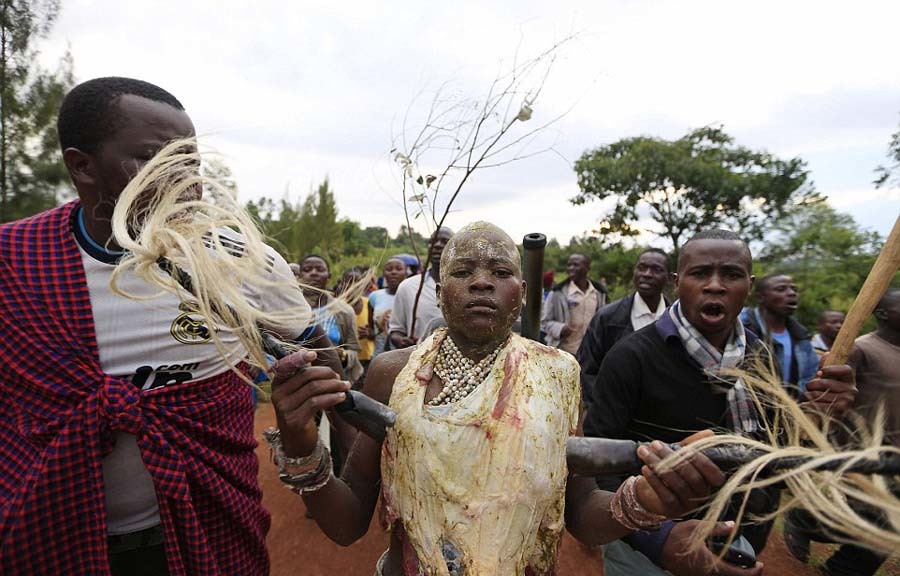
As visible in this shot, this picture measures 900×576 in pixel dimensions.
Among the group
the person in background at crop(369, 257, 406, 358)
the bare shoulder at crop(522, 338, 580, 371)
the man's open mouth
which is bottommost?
the person in background at crop(369, 257, 406, 358)

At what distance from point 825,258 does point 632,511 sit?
23.7 ft

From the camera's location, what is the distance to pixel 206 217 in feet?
4.18

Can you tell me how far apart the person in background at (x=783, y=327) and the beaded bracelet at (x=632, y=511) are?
3.01m

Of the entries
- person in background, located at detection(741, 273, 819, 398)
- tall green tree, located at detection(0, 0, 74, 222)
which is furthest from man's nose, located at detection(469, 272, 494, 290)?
tall green tree, located at detection(0, 0, 74, 222)

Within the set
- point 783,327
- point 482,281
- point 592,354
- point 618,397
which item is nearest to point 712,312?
point 618,397

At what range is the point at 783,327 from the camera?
4.18m

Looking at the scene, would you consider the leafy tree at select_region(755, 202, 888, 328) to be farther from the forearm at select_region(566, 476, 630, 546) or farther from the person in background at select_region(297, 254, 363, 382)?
the forearm at select_region(566, 476, 630, 546)

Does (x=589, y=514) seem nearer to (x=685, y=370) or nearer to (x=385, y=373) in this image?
(x=385, y=373)

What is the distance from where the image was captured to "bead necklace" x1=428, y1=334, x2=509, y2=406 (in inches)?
58.1

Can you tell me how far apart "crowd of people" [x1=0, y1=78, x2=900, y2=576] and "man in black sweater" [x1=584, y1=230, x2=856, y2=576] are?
14.7 inches

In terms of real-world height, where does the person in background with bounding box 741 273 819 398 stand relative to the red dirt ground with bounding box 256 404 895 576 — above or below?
above

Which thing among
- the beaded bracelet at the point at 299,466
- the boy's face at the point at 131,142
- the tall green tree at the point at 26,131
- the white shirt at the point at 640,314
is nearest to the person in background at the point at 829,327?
the white shirt at the point at 640,314

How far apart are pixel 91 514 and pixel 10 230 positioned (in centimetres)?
86

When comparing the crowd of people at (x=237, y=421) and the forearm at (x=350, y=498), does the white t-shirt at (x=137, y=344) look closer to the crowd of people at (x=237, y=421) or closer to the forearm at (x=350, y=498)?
the crowd of people at (x=237, y=421)
